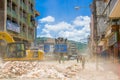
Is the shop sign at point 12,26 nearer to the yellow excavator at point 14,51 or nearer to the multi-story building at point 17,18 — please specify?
the multi-story building at point 17,18

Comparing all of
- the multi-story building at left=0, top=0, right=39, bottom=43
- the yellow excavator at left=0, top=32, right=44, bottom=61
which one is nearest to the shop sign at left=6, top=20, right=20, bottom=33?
the multi-story building at left=0, top=0, right=39, bottom=43

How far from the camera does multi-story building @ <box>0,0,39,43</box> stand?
44.9 m

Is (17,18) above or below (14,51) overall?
above

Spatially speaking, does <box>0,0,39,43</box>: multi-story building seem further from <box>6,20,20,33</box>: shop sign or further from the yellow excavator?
the yellow excavator

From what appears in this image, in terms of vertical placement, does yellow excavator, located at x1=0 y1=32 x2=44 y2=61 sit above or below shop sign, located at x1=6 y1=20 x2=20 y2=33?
below

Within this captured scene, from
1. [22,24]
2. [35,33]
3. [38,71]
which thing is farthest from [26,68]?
[35,33]

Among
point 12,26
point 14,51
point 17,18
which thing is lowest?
point 14,51

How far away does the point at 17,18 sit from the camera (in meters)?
52.1

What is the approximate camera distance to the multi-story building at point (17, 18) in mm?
44938

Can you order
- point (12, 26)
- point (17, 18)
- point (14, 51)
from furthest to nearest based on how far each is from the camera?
point (17, 18) → point (12, 26) → point (14, 51)

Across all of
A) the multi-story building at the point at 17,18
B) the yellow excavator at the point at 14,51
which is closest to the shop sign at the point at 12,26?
the multi-story building at the point at 17,18

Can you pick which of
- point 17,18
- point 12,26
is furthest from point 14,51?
point 17,18

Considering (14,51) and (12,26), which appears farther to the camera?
(12,26)

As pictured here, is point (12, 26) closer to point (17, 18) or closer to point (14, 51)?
point (17, 18)
